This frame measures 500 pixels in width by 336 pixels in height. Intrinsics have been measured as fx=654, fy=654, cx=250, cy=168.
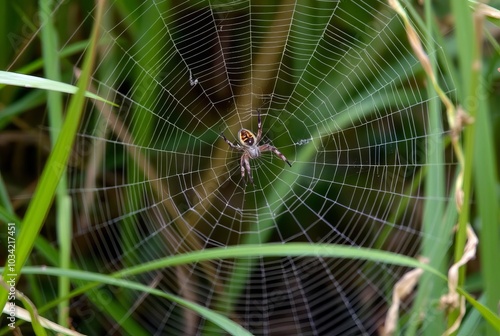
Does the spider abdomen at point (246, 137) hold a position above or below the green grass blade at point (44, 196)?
above

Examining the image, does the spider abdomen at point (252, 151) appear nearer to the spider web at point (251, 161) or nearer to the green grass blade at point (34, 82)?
the spider web at point (251, 161)

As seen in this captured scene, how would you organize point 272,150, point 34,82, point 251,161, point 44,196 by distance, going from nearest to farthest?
point 44,196, point 34,82, point 272,150, point 251,161

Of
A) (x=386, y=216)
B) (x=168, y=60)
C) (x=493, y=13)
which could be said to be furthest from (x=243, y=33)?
(x=493, y=13)

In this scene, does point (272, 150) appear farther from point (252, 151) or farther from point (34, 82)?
point (34, 82)

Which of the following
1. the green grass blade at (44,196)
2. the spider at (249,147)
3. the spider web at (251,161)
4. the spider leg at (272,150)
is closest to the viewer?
the green grass blade at (44,196)

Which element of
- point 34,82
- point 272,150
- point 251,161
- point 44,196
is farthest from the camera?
point 251,161

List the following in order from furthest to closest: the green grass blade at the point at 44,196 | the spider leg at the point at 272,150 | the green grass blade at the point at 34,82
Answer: the spider leg at the point at 272,150 → the green grass blade at the point at 34,82 → the green grass blade at the point at 44,196

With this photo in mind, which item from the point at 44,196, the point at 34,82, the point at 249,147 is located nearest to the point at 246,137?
the point at 249,147

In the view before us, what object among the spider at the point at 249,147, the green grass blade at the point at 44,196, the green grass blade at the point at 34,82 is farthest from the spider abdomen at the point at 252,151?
the green grass blade at the point at 44,196

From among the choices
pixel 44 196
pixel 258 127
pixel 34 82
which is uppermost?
pixel 258 127
